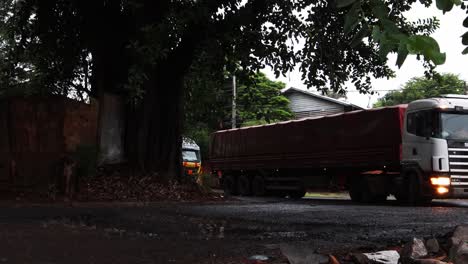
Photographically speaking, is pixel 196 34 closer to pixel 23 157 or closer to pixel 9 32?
pixel 23 157

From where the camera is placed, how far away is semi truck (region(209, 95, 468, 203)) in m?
15.3

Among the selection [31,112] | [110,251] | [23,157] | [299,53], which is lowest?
[110,251]

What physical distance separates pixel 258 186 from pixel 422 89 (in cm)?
2671

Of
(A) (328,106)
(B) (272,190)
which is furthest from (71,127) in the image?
(A) (328,106)

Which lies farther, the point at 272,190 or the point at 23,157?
the point at 272,190

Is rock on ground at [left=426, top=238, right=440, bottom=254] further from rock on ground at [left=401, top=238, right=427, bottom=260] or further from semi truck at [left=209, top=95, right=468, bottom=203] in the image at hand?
semi truck at [left=209, top=95, right=468, bottom=203]

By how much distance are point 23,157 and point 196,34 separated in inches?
178

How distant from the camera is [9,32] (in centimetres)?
1603

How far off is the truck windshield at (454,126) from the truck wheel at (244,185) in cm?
1065

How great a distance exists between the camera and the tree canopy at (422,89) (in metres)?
42.1

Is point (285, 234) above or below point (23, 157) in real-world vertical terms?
below

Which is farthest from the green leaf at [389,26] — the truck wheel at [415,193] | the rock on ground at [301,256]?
the truck wheel at [415,193]

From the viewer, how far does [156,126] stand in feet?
45.0

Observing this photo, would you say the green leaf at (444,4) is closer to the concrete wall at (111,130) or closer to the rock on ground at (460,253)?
the rock on ground at (460,253)
